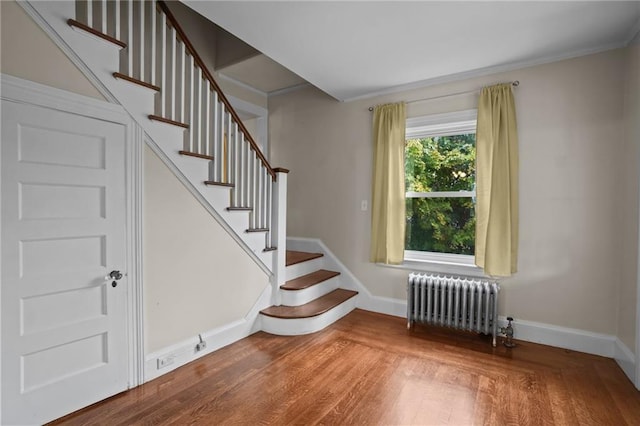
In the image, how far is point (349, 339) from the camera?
310cm

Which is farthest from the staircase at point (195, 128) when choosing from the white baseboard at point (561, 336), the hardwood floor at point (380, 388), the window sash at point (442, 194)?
the window sash at point (442, 194)

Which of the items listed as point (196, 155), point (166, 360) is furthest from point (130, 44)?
point (166, 360)

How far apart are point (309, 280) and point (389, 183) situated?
152cm

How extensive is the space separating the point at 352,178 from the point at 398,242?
3.39 feet

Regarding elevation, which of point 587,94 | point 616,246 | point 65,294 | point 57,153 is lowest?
point 65,294

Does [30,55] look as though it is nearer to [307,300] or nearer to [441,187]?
[307,300]

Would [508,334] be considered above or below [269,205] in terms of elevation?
below

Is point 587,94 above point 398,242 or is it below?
above

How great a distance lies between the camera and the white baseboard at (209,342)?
2354 mm

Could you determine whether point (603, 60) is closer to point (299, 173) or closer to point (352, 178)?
point (352, 178)

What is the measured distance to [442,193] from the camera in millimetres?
3615

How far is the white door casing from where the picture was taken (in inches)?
67.4

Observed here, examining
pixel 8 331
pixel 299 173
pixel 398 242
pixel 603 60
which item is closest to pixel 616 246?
pixel 603 60

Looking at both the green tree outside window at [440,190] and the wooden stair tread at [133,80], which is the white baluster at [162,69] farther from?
the green tree outside window at [440,190]
